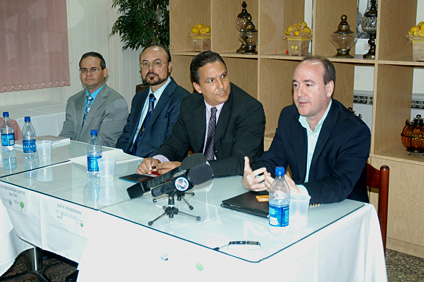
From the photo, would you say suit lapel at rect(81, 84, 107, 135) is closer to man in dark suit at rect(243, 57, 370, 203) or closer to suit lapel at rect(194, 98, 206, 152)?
suit lapel at rect(194, 98, 206, 152)

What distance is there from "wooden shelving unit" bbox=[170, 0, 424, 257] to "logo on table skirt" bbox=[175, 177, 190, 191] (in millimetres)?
1880

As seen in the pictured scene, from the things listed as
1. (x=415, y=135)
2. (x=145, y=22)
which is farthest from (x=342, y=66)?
(x=145, y=22)

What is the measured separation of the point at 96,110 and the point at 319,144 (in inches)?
81.7

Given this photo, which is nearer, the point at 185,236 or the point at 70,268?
the point at 185,236

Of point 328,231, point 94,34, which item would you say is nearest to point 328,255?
point 328,231

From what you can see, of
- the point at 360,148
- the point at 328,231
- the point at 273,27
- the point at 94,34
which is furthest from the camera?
the point at 94,34

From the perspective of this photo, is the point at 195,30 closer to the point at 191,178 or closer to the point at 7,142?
the point at 7,142

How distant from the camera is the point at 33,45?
17.4ft

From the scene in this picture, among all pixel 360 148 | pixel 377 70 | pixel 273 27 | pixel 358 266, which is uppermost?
pixel 273 27

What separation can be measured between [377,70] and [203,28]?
65.8 inches

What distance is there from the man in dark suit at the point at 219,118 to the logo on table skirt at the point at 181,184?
933 mm

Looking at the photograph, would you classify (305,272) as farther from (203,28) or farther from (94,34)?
(94,34)

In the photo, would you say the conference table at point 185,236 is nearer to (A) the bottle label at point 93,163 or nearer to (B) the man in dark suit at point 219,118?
(A) the bottle label at point 93,163

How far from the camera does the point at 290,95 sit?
420 centimetres
